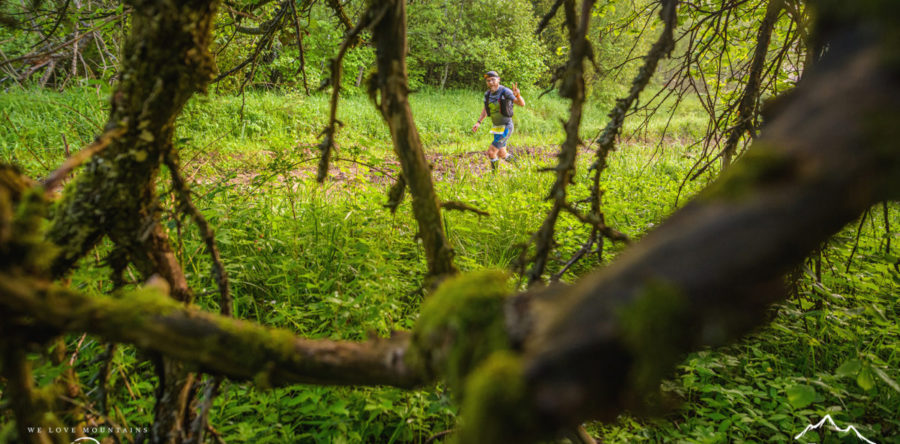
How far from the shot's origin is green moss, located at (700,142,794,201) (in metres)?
0.52

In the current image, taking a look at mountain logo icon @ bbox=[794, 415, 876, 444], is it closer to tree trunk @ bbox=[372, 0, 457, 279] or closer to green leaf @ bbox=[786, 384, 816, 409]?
green leaf @ bbox=[786, 384, 816, 409]

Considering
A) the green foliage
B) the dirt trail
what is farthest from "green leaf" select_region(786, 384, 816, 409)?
the green foliage

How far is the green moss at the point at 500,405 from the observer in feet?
1.80

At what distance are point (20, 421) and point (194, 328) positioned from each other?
0.52 metres

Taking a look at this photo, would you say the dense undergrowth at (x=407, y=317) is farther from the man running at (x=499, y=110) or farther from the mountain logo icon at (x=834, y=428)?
the man running at (x=499, y=110)

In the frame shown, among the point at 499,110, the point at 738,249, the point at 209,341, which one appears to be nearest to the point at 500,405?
the point at 738,249

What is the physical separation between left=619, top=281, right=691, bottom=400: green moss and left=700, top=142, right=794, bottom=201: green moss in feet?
0.60

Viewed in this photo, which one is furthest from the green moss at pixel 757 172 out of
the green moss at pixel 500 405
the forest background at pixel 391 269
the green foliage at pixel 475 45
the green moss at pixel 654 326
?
the green foliage at pixel 475 45

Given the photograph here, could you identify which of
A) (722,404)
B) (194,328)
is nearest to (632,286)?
(194,328)

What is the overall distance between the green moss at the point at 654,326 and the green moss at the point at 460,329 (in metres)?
0.21

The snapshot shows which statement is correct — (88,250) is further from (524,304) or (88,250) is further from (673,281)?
(673,281)

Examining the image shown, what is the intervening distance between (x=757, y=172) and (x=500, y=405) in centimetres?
51

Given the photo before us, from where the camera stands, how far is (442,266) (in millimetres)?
1215

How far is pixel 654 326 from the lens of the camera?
500 mm
